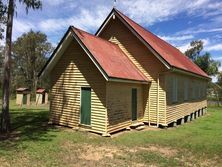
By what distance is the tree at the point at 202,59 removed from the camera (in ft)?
176

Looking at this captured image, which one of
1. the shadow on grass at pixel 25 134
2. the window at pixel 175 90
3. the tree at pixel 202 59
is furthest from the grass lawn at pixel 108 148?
the tree at pixel 202 59

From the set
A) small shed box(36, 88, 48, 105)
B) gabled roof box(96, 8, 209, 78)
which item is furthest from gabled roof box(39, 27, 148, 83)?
small shed box(36, 88, 48, 105)

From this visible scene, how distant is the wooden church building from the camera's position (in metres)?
14.6

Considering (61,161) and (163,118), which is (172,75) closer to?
(163,118)

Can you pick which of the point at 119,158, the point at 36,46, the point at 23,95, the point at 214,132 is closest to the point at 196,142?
the point at 214,132

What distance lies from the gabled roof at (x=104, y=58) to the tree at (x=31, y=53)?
43.0 metres

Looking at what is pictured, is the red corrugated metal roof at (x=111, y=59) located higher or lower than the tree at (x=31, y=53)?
lower

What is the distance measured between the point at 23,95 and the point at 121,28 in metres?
20.6

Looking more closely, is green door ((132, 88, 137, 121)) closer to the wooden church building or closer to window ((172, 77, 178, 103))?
the wooden church building

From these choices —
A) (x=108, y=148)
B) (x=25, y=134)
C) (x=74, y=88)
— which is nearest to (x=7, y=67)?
(x=25, y=134)

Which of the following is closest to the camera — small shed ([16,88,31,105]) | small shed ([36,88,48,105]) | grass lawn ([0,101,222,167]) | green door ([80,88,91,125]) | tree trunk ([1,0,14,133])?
grass lawn ([0,101,222,167])

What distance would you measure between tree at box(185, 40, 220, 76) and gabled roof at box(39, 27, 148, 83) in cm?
3865

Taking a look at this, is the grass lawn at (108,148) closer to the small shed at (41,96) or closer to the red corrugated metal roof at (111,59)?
the red corrugated metal roof at (111,59)

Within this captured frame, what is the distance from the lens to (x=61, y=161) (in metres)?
9.48
